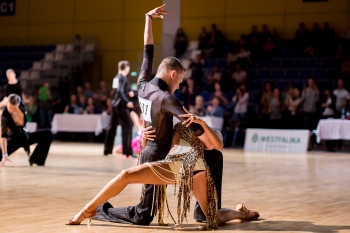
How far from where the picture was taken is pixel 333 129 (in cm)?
1527

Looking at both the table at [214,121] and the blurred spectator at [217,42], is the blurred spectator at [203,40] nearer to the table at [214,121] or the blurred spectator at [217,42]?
the blurred spectator at [217,42]

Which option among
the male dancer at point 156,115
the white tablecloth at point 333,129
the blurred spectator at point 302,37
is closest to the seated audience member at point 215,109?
the white tablecloth at point 333,129

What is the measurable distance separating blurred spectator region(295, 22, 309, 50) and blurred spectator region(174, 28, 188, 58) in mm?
4065

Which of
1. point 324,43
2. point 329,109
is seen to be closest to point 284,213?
point 329,109

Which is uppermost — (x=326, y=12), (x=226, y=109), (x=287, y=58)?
(x=326, y=12)

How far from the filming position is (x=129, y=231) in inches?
193

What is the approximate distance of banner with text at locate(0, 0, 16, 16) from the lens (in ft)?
83.2

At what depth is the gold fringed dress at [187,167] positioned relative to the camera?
16.2ft

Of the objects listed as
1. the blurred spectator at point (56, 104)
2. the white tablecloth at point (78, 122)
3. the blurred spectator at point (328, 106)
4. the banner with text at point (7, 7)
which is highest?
the banner with text at point (7, 7)

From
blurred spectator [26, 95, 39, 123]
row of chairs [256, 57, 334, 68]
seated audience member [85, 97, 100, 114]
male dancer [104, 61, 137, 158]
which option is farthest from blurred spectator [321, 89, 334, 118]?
blurred spectator [26, 95, 39, 123]

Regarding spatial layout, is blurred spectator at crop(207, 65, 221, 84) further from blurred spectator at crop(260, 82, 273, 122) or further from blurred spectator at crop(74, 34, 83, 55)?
blurred spectator at crop(74, 34, 83, 55)

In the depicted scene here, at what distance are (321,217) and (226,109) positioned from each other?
12188 mm

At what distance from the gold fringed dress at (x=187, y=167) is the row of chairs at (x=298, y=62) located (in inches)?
545

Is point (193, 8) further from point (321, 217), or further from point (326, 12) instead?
point (321, 217)
